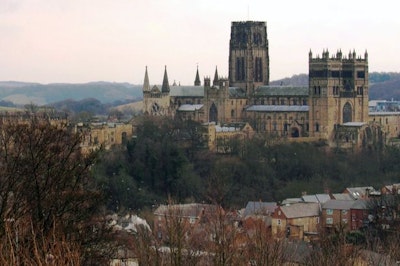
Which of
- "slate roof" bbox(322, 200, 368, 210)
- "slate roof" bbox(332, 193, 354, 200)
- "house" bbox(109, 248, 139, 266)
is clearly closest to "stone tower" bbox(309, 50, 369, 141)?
"slate roof" bbox(332, 193, 354, 200)

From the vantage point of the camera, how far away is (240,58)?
106812mm

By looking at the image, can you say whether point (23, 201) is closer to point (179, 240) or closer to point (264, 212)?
point (179, 240)

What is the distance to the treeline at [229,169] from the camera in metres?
69.6

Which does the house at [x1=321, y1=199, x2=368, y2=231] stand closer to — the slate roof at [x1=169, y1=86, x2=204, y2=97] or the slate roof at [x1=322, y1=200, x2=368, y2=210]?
the slate roof at [x1=322, y1=200, x2=368, y2=210]

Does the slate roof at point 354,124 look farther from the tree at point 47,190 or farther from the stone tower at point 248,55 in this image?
the tree at point 47,190

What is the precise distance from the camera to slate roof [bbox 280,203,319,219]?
189ft

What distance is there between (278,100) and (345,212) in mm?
44703

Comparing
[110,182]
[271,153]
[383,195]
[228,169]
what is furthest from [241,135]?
[383,195]

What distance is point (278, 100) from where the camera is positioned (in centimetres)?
10312

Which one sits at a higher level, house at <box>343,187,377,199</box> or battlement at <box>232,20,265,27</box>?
battlement at <box>232,20,265,27</box>

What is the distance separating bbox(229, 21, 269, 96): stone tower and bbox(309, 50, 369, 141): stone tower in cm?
922

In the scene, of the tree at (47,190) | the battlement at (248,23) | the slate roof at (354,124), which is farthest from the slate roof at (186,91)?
the tree at (47,190)

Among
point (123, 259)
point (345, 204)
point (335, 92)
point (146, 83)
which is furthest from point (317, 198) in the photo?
point (146, 83)

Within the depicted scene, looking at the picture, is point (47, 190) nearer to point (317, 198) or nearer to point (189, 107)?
point (317, 198)
